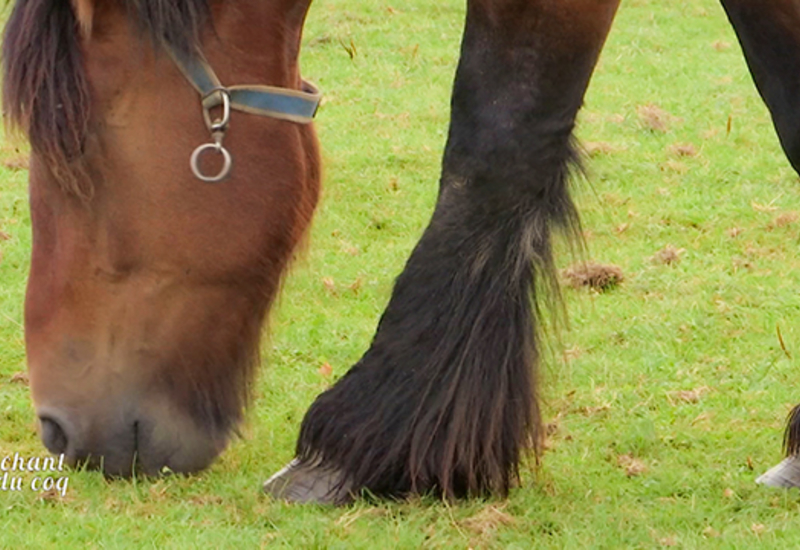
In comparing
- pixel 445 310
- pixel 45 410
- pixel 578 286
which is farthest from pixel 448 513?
pixel 578 286

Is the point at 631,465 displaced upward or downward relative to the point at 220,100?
downward

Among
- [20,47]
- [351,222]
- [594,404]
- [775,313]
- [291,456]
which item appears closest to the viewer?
[20,47]

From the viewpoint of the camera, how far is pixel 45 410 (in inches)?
134

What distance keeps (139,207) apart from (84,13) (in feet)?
1.51

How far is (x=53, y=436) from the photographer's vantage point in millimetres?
3447

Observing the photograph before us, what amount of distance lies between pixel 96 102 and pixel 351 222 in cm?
361

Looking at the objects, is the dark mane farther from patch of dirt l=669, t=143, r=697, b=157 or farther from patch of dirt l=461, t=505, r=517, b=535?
patch of dirt l=669, t=143, r=697, b=157

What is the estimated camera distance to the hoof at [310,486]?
142 inches

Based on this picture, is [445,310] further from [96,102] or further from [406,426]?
[96,102]

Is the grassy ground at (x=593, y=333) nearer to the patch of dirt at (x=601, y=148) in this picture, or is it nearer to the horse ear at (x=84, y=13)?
the patch of dirt at (x=601, y=148)

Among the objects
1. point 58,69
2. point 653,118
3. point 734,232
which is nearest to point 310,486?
point 58,69

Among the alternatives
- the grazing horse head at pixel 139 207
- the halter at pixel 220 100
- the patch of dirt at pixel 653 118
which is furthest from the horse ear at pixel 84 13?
the patch of dirt at pixel 653 118

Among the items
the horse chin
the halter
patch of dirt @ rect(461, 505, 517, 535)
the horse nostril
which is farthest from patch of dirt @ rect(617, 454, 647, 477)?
the horse nostril

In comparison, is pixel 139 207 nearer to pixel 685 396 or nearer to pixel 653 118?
pixel 685 396
